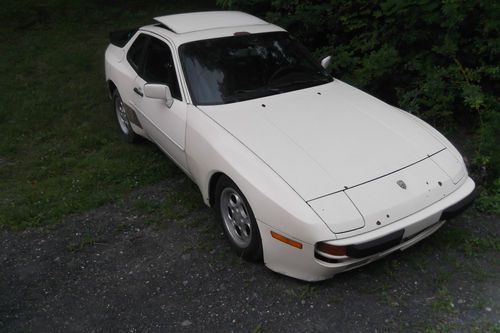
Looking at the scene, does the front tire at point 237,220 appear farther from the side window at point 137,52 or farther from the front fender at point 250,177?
the side window at point 137,52

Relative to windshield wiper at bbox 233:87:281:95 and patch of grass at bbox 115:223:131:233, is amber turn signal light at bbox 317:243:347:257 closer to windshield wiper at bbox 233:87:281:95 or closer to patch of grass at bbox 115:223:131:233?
windshield wiper at bbox 233:87:281:95

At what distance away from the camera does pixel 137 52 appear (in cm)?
477

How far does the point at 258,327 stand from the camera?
2752 mm

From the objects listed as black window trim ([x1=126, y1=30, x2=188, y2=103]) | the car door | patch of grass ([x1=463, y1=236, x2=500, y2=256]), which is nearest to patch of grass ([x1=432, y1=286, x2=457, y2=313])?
patch of grass ([x1=463, y1=236, x2=500, y2=256])

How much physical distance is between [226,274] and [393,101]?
134 inches

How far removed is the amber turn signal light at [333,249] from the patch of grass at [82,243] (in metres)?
1.98

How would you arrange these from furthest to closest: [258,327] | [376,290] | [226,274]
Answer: [226,274] < [376,290] < [258,327]

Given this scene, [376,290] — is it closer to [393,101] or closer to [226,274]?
[226,274]

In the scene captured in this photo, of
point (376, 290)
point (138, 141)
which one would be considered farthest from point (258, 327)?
point (138, 141)

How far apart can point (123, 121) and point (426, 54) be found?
11.6ft

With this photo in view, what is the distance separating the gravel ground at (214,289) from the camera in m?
2.79

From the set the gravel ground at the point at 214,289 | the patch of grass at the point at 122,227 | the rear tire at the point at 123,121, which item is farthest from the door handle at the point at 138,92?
the gravel ground at the point at 214,289

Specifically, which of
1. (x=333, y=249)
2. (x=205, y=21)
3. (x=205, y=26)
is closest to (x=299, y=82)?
(x=205, y=26)

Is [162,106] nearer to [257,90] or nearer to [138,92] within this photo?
[138,92]
